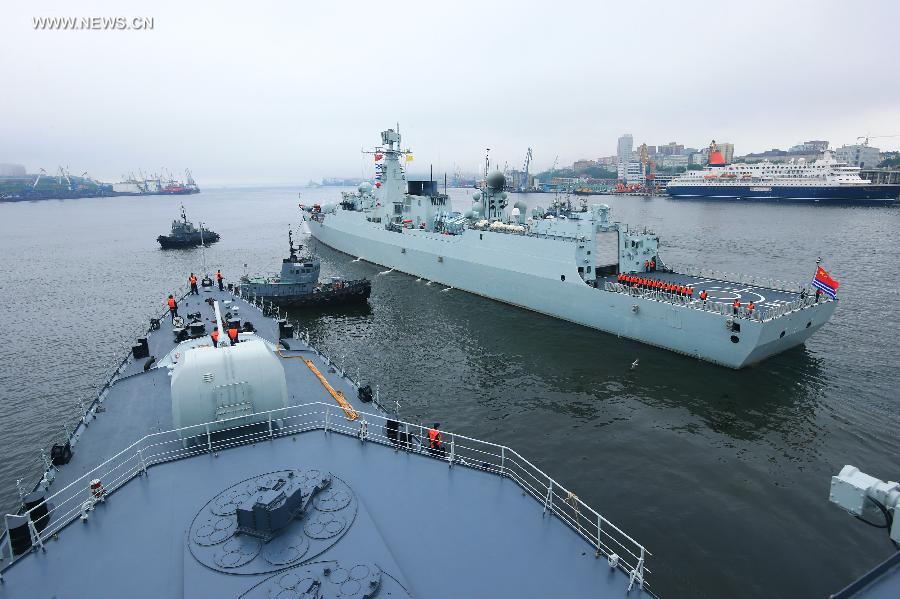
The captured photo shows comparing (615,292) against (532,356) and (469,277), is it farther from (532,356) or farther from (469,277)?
(469,277)

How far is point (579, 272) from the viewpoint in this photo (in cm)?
3125

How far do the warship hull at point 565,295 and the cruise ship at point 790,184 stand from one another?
111239 mm

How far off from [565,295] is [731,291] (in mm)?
9875

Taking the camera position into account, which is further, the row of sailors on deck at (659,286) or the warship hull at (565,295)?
the row of sailors on deck at (659,286)

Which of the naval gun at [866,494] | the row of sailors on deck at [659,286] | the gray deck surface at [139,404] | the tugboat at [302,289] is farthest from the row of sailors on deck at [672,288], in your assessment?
the naval gun at [866,494]

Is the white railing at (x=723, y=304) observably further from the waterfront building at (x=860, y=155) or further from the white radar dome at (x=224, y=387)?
the waterfront building at (x=860, y=155)

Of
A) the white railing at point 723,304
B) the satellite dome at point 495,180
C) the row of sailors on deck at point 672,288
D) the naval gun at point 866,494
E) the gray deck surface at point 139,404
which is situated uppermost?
the satellite dome at point 495,180

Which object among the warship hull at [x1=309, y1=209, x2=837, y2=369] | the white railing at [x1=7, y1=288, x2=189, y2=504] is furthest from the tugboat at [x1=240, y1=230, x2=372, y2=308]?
the white railing at [x1=7, y1=288, x2=189, y2=504]

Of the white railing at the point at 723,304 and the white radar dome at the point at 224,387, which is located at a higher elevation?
the white radar dome at the point at 224,387

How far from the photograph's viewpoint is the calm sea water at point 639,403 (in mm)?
13547

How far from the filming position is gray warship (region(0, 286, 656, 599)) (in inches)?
263

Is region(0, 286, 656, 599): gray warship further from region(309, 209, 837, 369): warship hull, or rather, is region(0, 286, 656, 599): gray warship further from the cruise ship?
the cruise ship

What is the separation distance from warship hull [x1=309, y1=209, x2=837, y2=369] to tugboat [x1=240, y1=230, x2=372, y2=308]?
28.6ft

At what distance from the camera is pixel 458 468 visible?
30.7 ft
